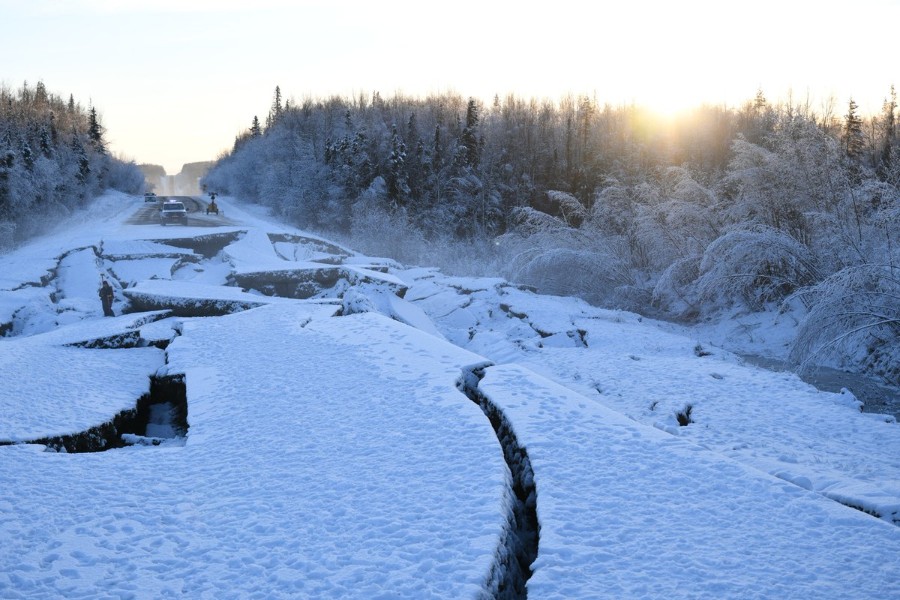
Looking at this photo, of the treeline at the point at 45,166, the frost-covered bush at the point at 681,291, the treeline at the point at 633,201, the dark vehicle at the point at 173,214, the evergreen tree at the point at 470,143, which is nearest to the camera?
the treeline at the point at 633,201

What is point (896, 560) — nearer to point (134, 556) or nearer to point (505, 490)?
point (505, 490)

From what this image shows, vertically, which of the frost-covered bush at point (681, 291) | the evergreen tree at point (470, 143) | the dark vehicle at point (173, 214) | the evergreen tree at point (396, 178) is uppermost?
the evergreen tree at point (470, 143)

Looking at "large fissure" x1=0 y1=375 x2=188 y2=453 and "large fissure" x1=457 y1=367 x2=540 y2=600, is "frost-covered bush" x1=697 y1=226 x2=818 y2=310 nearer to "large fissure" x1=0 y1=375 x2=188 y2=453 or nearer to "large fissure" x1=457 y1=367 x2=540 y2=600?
"large fissure" x1=457 y1=367 x2=540 y2=600

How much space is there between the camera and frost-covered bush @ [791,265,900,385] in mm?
8242

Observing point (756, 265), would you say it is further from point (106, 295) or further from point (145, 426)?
point (106, 295)

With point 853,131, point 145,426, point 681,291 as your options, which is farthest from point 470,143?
point 145,426

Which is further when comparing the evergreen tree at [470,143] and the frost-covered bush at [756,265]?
the evergreen tree at [470,143]

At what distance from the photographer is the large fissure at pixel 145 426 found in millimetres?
5495

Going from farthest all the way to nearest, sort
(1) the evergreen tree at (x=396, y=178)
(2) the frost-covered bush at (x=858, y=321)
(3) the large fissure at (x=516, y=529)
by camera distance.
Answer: (1) the evergreen tree at (x=396, y=178), (2) the frost-covered bush at (x=858, y=321), (3) the large fissure at (x=516, y=529)

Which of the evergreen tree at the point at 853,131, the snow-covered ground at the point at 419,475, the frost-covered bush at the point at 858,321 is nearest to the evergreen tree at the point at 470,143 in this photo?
the evergreen tree at the point at 853,131

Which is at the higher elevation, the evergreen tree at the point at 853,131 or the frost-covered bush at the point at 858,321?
the evergreen tree at the point at 853,131

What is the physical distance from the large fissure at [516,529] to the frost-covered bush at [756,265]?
7125 mm

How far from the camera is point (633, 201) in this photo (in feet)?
58.4

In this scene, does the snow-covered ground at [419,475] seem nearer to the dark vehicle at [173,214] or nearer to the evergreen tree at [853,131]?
the dark vehicle at [173,214]
